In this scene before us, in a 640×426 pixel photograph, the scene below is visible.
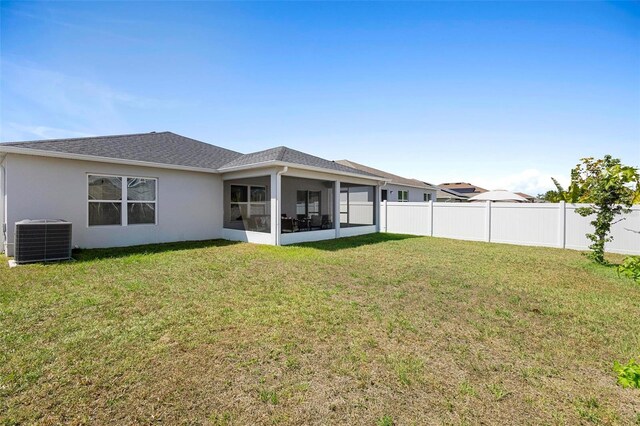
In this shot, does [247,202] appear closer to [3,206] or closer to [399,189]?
[3,206]

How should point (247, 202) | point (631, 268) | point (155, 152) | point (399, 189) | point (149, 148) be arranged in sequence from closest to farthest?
point (631, 268)
point (155, 152)
point (149, 148)
point (247, 202)
point (399, 189)

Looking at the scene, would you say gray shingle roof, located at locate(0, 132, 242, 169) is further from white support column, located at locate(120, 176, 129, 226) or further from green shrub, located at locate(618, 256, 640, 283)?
green shrub, located at locate(618, 256, 640, 283)

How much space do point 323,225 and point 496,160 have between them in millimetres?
13589

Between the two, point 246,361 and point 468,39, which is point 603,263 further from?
point 246,361

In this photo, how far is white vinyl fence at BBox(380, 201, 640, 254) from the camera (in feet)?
35.3

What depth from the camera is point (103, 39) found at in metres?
10.4

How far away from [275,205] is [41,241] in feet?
21.3

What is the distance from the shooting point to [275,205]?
10969 mm

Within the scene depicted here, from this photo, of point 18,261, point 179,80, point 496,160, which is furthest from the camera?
point 496,160

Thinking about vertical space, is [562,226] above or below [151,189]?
below

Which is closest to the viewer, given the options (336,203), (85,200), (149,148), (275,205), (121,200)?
(85,200)

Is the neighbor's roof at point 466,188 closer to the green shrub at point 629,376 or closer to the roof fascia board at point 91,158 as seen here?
the roof fascia board at point 91,158

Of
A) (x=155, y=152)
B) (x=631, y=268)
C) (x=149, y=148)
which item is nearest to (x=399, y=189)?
(x=155, y=152)

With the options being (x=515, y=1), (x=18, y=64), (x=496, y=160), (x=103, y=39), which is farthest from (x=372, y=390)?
(x=496, y=160)
